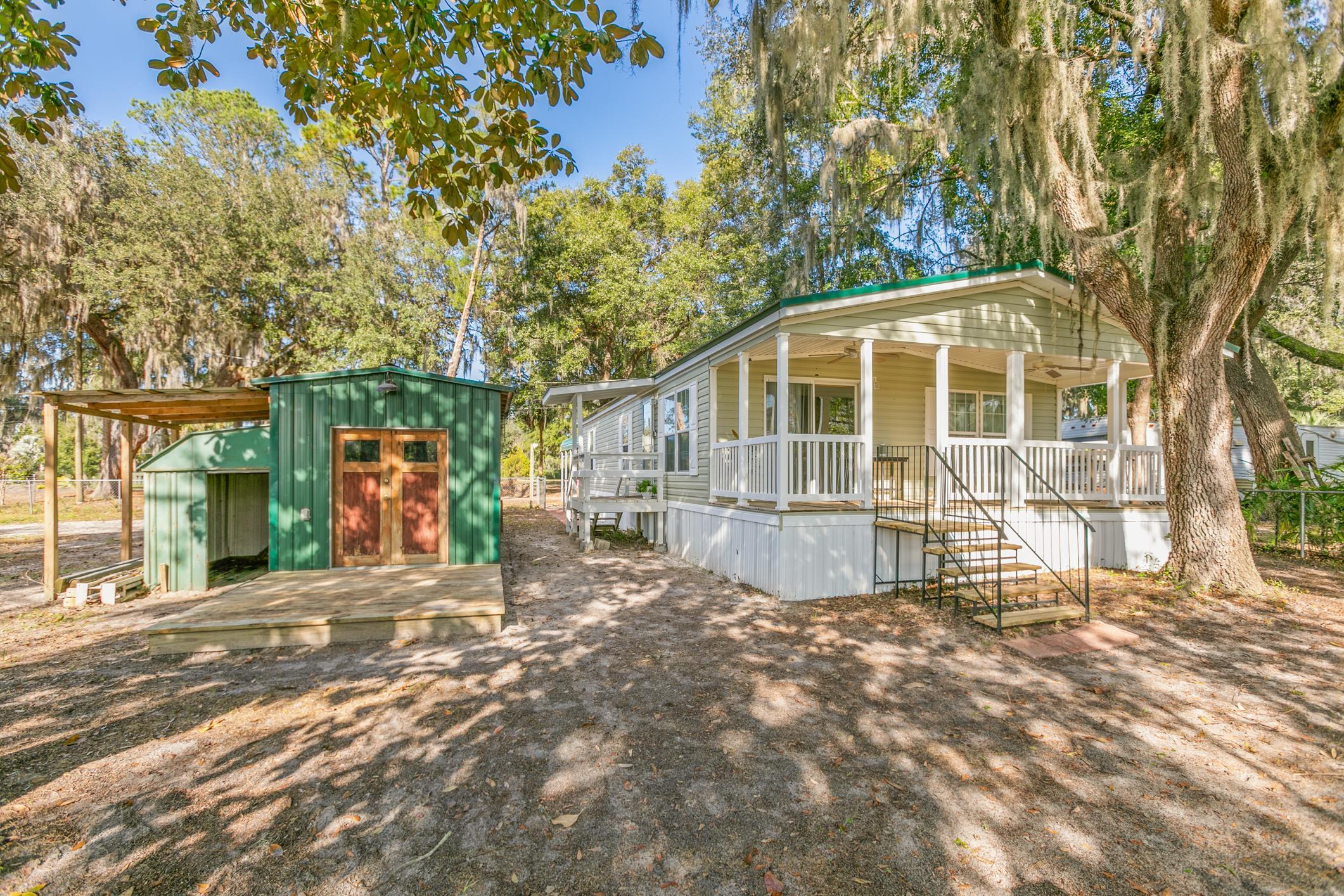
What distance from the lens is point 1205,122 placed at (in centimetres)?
607

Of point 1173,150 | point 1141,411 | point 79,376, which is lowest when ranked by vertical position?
point 1141,411

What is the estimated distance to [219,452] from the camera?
772 cm

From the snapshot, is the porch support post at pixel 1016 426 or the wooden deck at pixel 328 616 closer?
the wooden deck at pixel 328 616

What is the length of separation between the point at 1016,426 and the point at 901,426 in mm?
2527

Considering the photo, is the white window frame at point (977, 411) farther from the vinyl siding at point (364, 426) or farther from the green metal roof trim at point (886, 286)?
the vinyl siding at point (364, 426)

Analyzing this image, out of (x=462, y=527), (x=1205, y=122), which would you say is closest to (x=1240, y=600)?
(x=1205, y=122)

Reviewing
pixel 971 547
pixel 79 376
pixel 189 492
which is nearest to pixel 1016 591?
pixel 971 547

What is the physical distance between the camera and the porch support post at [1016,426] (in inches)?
319

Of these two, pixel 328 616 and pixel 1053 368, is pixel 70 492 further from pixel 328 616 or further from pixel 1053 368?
pixel 1053 368

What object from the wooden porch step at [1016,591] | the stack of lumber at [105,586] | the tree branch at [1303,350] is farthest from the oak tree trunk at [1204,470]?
the stack of lumber at [105,586]

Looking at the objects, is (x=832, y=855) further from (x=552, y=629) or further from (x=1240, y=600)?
(x=1240, y=600)

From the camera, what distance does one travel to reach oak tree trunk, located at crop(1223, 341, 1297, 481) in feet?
37.3

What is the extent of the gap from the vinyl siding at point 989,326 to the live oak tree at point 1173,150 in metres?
0.99

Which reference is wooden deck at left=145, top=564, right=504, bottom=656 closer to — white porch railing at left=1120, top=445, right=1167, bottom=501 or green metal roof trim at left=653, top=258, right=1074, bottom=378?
green metal roof trim at left=653, top=258, right=1074, bottom=378
